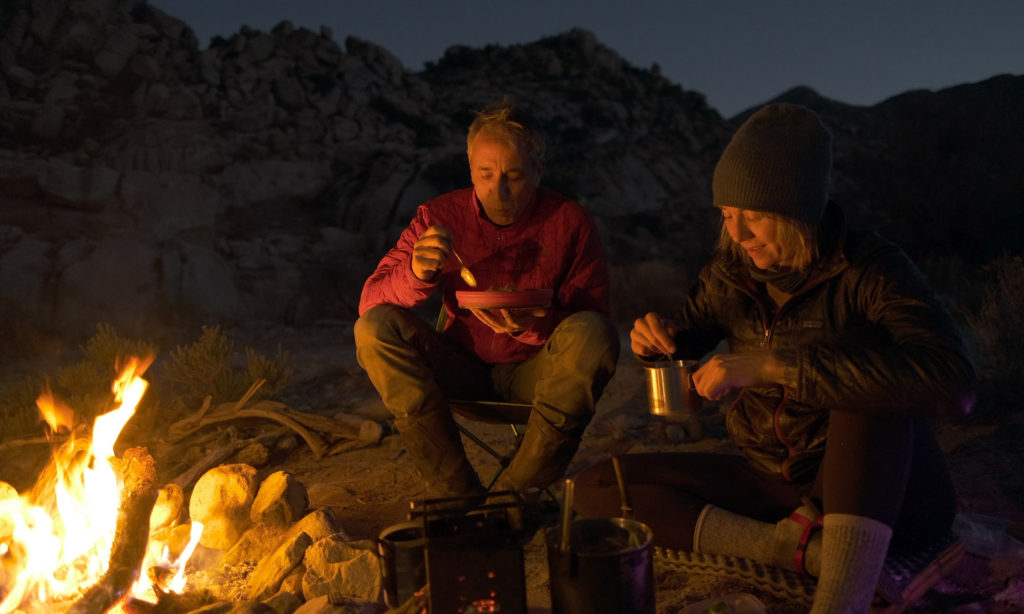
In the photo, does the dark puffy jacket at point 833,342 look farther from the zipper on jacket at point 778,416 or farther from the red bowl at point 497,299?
the red bowl at point 497,299

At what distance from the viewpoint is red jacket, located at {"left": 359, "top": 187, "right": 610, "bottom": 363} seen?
2.79m

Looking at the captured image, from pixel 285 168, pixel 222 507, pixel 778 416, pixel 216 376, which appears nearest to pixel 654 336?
pixel 778 416

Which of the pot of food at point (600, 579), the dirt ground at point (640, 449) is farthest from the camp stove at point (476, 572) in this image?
the dirt ground at point (640, 449)

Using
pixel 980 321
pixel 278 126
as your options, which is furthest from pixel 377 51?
pixel 980 321

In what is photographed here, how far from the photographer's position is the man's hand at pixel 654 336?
228cm

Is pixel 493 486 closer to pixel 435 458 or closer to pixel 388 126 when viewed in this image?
pixel 435 458

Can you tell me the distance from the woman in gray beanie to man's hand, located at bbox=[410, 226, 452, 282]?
2.20ft

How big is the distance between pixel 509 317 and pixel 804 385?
41.4 inches

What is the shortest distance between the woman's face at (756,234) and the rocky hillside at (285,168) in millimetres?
7693

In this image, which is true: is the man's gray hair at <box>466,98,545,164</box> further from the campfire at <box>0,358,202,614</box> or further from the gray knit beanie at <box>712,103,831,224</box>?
the campfire at <box>0,358,202,614</box>

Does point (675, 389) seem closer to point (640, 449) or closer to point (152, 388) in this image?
point (640, 449)

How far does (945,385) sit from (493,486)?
61.7 inches

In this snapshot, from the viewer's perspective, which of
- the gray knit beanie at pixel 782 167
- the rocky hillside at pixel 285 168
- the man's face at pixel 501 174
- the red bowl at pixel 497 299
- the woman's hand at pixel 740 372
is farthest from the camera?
the rocky hillside at pixel 285 168

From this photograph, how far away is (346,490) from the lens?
342cm
